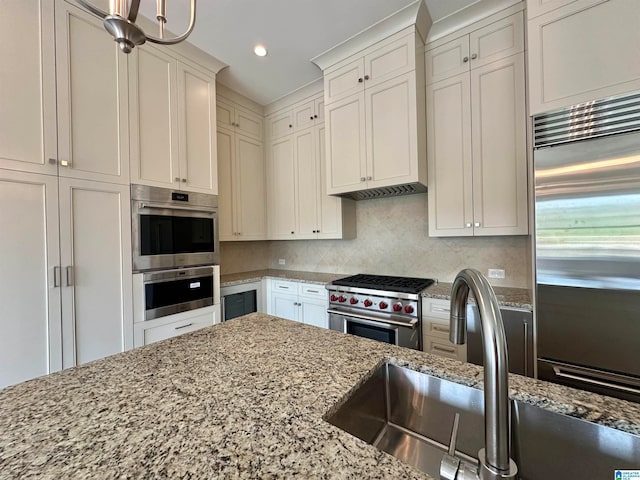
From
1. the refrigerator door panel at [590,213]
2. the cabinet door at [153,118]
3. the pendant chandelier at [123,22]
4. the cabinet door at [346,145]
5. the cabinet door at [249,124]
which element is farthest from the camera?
the cabinet door at [249,124]

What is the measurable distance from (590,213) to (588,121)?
0.46 metres

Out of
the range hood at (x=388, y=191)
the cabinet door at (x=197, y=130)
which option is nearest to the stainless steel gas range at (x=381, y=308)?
the range hood at (x=388, y=191)

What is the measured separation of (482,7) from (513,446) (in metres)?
2.61

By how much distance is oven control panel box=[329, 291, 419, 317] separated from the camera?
2.08 metres

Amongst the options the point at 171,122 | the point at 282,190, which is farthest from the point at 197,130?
the point at 282,190

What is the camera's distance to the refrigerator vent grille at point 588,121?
1.25 metres

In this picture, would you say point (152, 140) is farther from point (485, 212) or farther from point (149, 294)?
point (485, 212)

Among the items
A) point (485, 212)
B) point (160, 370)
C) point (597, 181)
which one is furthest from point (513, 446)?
point (485, 212)

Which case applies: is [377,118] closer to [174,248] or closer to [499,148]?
[499,148]

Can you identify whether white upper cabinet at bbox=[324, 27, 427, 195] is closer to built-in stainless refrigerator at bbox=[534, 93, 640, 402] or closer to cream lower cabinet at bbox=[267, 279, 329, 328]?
built-in stainless refrigerator at bbox=[534, 93, 640, 402]

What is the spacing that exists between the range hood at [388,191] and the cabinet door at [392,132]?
115 mm

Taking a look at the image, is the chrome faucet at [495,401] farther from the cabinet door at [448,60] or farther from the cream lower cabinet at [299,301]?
the cabinet door at [448,60]

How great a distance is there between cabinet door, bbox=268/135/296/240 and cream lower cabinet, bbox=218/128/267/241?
0.13 m

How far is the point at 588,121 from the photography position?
4.38 ft
